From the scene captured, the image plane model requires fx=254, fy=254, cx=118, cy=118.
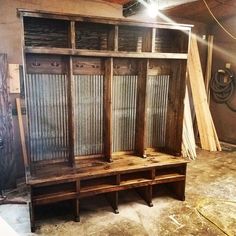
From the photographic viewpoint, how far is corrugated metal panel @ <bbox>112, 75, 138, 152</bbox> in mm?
2975

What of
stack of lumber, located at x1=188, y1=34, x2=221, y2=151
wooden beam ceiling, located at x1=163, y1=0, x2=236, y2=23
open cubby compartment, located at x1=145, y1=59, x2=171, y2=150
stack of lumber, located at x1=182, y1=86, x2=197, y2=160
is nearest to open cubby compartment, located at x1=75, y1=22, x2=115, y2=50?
open cubby compartment, located at x1=145, y1=59, x2=171, y2=150

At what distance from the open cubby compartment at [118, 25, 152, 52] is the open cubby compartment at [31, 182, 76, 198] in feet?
5.35

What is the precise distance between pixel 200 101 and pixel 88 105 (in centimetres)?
296

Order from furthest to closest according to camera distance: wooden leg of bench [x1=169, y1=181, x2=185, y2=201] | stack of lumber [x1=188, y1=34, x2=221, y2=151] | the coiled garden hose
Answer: the coiled garden hose < stack of lumber [x1=188, y1=34, x2=221, y2=151] < wooden leg of bench [x1=169, y1=181, x2=185, y2=201]

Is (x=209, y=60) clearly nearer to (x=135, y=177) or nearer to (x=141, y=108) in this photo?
(x=141, y=108)

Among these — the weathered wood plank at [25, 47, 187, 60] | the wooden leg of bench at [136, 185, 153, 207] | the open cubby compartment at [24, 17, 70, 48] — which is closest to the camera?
the weathered wood plank at [25, 47, 187, 60]

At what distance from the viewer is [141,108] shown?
9.98 feet

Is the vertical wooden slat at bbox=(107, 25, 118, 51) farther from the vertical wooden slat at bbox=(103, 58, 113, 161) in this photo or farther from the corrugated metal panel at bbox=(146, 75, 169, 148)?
the corrugated metal panel at bbox=(146, 75, 169, 148)

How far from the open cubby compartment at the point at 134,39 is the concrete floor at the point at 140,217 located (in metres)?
1.83

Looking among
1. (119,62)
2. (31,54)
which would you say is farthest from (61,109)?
(119,62)

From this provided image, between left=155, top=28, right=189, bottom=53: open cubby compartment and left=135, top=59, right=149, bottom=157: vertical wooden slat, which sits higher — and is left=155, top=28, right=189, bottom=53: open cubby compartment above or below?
above

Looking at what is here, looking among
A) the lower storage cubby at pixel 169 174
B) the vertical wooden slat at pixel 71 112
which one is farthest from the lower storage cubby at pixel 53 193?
the lower storage cubby at pixel 169 174

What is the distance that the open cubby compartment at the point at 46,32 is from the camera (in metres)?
2.54

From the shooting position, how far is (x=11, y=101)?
337 centimetres
